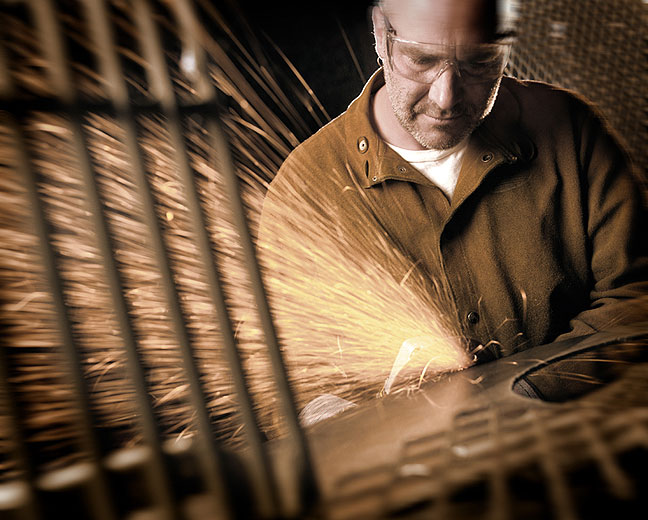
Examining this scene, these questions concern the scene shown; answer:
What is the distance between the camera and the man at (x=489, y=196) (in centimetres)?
114

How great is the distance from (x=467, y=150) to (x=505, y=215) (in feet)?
0.53

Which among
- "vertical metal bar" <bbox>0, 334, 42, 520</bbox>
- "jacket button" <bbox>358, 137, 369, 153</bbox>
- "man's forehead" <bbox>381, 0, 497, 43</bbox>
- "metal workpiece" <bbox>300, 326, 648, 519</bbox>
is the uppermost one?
"man's forehead" <bbox>381, 0, 497, 43</bbox>

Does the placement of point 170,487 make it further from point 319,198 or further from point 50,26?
point 319,198

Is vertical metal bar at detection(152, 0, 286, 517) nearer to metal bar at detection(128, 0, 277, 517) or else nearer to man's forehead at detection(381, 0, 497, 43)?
metal bar at detection(128, 0, 277, 517)

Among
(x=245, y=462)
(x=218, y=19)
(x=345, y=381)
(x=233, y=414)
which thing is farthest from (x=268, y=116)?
(x=245, y=462)

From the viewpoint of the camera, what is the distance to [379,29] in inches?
44.2

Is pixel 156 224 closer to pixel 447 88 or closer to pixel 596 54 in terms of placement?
pixel 447 88

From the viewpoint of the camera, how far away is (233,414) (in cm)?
135

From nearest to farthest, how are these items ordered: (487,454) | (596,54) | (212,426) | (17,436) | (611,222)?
(17,436) → (487,454) → (212,426) → (611,222) → (596,54)

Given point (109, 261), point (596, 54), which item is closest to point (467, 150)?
point (596, 54)

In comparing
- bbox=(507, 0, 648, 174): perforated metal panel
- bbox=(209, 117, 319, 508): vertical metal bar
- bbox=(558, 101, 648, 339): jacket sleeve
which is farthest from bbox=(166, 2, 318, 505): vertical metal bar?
bbox=(507, 0, 648, 174): perforated metal panel

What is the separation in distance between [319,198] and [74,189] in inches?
20.2

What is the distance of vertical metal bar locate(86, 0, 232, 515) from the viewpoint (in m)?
0.46

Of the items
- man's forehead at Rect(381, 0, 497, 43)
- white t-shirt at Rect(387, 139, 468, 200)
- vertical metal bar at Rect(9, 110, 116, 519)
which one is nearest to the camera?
vertical metal bar at Rect(9, 110, 116, 519)
